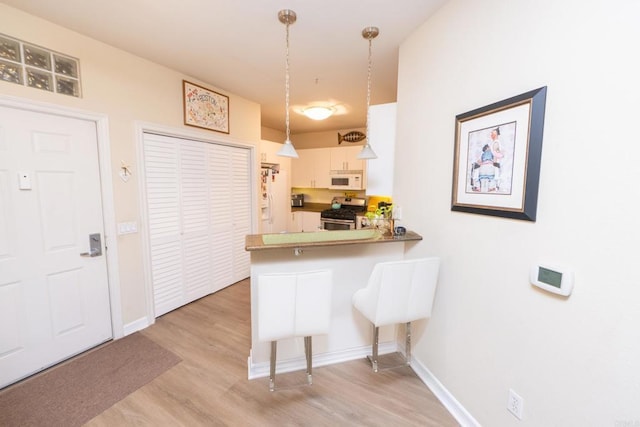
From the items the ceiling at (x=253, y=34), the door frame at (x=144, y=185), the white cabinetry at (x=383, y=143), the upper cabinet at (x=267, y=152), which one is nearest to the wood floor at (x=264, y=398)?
the door frame at (x=144, y=185)

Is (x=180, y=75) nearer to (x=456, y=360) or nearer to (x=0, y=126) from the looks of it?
(x=0, y=126)

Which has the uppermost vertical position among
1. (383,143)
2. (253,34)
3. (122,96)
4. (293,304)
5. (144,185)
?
(253,34)

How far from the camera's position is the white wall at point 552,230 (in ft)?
3.02

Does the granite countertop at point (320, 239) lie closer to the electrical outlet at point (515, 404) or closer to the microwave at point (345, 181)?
the electrical outlet at point (515, 404)

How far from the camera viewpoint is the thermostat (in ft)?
3.52

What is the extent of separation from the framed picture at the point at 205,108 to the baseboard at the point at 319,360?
9.04ft

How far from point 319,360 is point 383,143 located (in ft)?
6.90

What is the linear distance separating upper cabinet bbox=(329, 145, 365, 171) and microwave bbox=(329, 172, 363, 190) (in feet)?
0.41

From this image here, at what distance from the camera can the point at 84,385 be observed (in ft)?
6.37

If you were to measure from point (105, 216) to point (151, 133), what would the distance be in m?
1.00

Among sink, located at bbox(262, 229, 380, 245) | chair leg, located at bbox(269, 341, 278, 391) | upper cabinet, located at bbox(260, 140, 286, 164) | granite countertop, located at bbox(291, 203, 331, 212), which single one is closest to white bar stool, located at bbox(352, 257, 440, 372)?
sink, located at bbox(262, 229, 380, 245)

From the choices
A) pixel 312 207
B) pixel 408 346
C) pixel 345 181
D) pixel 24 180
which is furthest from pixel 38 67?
pixel 312 207

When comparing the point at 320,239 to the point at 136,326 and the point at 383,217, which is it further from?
the point at 136,326

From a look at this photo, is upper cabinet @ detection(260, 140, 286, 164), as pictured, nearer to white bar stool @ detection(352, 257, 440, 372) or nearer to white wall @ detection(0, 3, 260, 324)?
white wall @ detection(0, 3, 260, 324)
